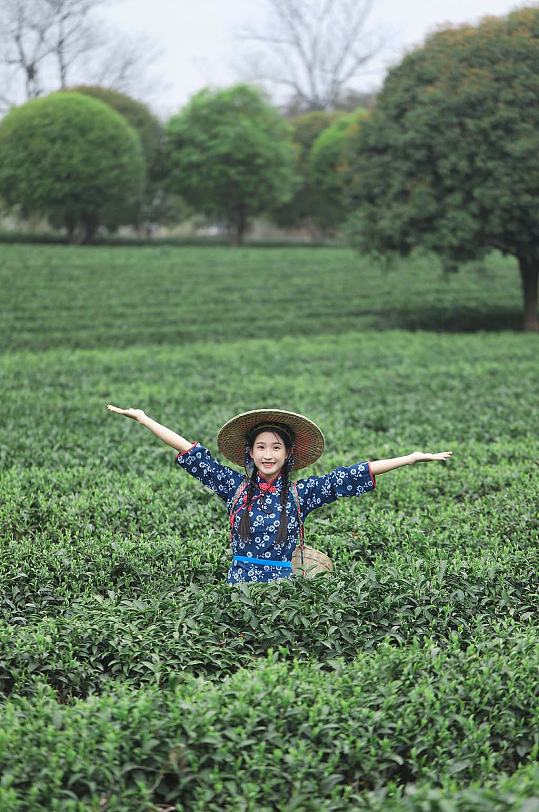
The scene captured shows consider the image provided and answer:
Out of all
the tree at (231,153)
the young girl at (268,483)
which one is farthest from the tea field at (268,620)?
the tree at (231,153)

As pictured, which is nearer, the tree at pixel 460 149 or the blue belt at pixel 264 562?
the blue belt at pixel 264 562

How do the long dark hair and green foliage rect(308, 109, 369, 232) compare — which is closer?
the long dark hair

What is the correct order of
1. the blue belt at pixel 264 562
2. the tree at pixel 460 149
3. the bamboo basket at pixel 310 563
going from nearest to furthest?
the blue belt at pixel 264 562 → the bamboo basket at pixel 310 563 → the tree at pixel 460 149

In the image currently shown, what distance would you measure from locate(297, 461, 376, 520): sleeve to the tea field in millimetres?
436

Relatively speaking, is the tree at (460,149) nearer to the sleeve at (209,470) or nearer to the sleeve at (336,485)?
the sleeve at (336,485)

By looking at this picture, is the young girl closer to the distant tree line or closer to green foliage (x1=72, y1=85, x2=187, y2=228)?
the distant tree line

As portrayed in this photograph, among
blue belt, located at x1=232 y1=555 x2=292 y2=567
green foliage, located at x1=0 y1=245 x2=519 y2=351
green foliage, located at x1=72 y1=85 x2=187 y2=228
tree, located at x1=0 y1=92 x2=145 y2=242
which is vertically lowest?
blue belt, located at x1=232 y1=555 x2=292 y2=567

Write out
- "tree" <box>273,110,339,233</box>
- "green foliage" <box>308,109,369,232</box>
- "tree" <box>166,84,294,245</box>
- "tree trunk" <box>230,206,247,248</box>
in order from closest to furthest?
1. "tree" <box>166,84,294,245</box>
2. "tree trunk" <box>230,206,247,248</box>
3. "green foliage" <box>308,109,369,232</box>
4. "tree" <box>273,110,339,233</box>

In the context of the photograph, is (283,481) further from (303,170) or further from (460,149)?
(303,170)

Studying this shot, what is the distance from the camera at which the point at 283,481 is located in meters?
4.71

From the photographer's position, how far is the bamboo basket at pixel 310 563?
4832 millimetres

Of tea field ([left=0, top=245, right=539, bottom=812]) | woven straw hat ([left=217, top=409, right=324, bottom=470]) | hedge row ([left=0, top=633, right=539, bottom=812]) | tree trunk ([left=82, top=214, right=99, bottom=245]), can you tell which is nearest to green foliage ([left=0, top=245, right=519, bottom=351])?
tree trunk ([left=82, top=214, right=99, bottom=245])

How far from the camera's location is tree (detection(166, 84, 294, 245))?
37.2 meters

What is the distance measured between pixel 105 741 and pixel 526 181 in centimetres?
1646
